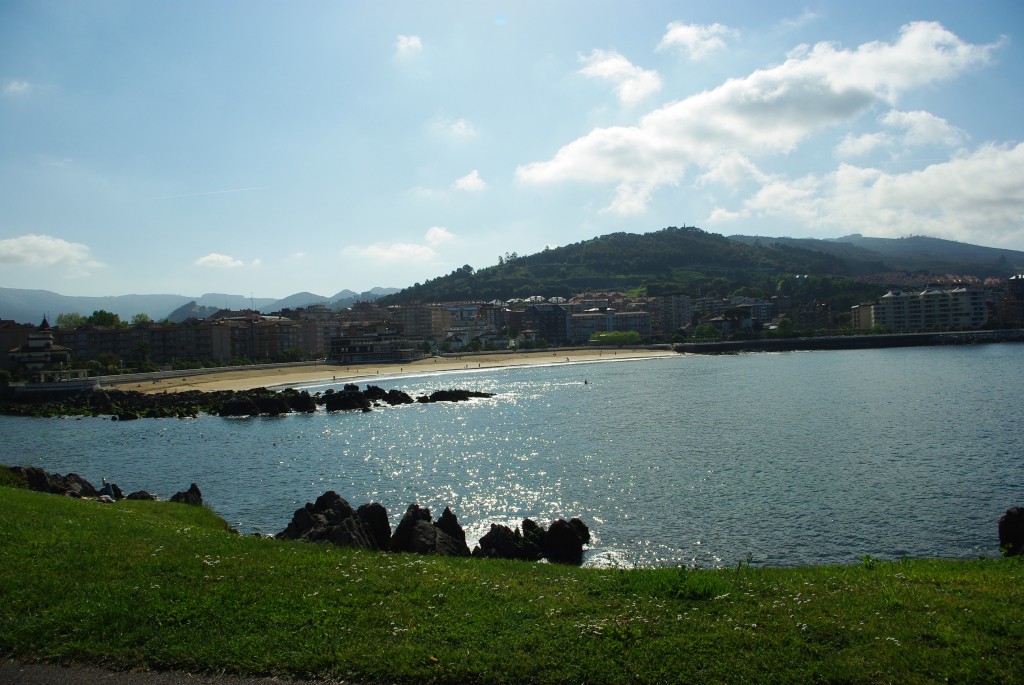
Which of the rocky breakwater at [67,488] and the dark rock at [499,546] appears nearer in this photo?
the dark rock at [499,546]

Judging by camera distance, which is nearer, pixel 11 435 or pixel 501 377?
pixel 11 435

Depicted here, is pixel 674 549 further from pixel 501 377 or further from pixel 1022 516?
pixel 501 377

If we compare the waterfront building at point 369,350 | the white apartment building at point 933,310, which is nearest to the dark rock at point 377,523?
the waterfront building at point 369,350

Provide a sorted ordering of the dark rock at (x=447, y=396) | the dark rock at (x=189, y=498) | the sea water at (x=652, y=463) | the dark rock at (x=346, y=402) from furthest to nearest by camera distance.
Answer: the dark rock at (x=447, y=396)
the dark rock at (x=346, y=402)
the dark rock at (x=189, y=498)
the sea water at (x=652, y=463)

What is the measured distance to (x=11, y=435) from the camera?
5534 cm

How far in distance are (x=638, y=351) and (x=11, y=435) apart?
379 ft

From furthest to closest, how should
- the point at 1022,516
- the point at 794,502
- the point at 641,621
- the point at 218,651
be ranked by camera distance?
1. the point at 794,502
2. the point at 1022,516
3. the point at 641,621
4. the point at 218,651

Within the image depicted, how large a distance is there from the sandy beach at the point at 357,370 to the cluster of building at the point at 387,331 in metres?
10.3

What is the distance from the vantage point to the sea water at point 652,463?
75.0 ft

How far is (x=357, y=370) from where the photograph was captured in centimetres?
11644

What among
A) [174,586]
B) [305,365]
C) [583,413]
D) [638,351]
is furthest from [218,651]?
[638,351]

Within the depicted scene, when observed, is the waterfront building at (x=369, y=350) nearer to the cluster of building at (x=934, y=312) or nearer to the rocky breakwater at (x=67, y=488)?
the rocky breakwater at (x=67, y=488)

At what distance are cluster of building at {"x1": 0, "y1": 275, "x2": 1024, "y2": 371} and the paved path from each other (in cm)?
10036

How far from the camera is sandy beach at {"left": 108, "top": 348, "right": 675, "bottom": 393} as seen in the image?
301 ft
